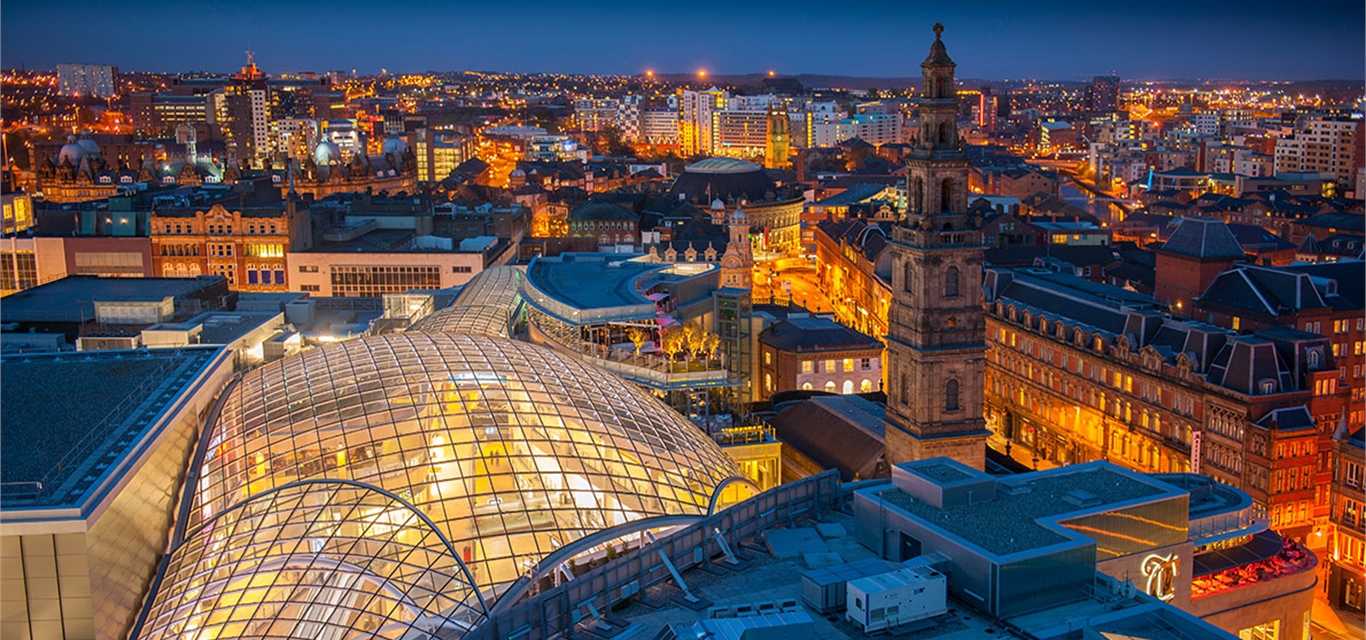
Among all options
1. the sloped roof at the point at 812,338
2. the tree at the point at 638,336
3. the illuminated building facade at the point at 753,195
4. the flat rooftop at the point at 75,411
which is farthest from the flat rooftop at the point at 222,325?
the illuminated building facade at the point at 753,195

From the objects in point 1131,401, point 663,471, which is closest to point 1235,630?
point 663,471

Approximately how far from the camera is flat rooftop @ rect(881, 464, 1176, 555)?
2908 centimetres

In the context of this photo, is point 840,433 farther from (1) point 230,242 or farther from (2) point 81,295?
(1) point 230,242

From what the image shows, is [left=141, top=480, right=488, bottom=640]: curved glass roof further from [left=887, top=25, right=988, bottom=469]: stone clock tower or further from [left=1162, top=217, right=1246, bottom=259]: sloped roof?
[left=1162, top=217, right=1246, bottom=259]: sloped roof

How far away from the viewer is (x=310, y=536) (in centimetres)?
3316

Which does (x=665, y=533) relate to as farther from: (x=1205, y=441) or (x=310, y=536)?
(x=1205, y=441)

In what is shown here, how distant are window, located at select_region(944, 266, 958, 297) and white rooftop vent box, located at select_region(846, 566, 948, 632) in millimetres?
38523

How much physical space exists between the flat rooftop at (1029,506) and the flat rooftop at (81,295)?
156 feet

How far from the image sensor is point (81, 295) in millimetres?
71750

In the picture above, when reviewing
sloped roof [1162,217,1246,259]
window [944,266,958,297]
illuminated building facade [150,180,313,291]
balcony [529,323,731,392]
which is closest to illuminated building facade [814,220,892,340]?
sloped roof [1162,217,1246,259]

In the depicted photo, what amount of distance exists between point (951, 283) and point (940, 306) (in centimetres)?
135

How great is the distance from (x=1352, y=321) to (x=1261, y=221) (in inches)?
3244

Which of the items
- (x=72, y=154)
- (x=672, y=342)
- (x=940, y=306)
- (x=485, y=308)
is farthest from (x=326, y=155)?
(x=940, y=306)

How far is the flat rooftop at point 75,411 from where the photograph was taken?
108 ft
